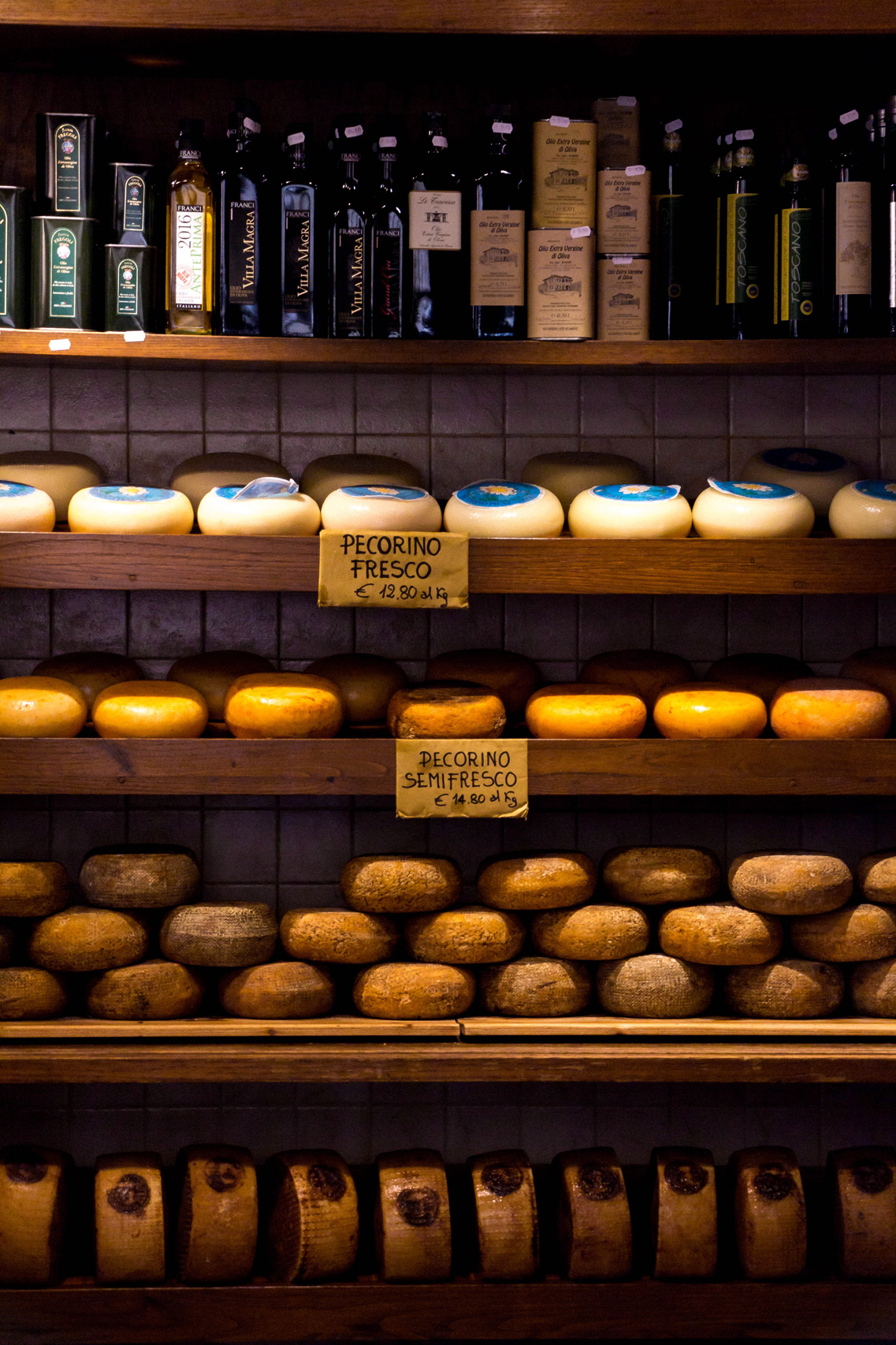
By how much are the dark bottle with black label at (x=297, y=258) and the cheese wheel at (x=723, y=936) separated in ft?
4.17

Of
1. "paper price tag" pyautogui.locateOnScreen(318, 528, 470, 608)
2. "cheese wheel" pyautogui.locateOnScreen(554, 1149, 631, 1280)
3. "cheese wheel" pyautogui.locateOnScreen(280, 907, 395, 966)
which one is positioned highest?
"paper price tag" pyautogui.locateOnScreen(318, 528, 470, 608)

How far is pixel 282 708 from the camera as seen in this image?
2018 millimetres

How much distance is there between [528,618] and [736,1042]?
0.94m

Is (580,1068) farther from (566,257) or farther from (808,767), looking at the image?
(566,257)

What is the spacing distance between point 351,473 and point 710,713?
2.66ft

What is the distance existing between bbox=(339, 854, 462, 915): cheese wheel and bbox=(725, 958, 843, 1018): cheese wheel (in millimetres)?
557

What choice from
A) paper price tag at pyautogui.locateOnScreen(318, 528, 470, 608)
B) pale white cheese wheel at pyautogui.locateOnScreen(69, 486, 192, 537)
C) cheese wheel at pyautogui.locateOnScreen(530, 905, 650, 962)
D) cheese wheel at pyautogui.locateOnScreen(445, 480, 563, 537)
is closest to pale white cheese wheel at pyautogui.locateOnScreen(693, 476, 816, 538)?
cheese wheel at pyautogui.locateOnScreen(445, 480, 563, 537)

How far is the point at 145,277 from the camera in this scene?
207cm

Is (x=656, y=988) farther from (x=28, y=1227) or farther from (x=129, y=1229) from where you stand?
(x=28, y=1227)

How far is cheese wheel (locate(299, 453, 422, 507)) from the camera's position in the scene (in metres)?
2.17

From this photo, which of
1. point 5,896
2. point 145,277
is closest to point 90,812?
point 5,896

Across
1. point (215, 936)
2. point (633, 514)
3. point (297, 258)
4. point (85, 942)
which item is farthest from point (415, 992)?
point (297, 258)

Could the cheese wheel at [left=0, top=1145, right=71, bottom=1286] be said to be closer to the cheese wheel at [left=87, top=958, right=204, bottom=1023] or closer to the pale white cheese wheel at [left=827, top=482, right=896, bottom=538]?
the cheese wheel at [left=87, top=958, right=204, bottom=1023]

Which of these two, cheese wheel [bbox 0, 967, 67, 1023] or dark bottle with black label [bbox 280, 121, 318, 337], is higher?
dark bottle with black label [bbox 280, 121, 318, 337]
